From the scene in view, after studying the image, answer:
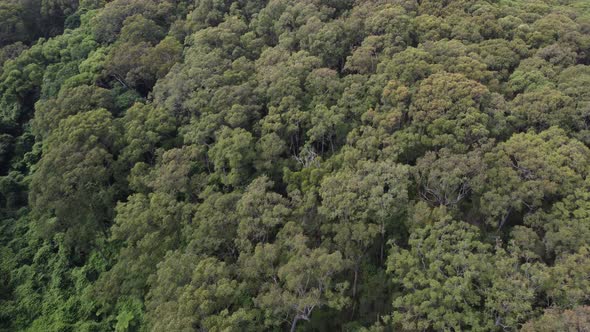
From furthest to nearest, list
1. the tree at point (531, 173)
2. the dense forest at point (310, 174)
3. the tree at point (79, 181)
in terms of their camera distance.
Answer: the tree at point (79, 181)
the tree at point (531, 173)
the dense forest at point (310, 174)

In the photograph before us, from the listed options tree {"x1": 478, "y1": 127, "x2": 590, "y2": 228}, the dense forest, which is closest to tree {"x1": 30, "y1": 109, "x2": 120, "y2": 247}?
the dense forest

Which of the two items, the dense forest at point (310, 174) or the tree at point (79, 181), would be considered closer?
the dense forest at point (310, 174)

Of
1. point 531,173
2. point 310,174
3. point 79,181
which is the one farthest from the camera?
point 79,181

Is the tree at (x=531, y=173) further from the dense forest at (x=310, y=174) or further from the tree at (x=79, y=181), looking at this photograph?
the tree at (x=79, y=181)

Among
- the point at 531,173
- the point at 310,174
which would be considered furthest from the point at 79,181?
the point at 531,173

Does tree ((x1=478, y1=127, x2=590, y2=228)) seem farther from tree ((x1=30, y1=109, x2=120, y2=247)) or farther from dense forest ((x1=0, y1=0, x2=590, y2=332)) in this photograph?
tree ((x1=30, y1=109, x2=120, y2=247))

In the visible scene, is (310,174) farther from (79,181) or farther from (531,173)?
(79,181)

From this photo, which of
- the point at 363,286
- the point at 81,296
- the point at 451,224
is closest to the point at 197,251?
the point at 363,286

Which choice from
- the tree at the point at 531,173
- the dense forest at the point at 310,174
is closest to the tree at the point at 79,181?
the dense forest at the point at 310,174

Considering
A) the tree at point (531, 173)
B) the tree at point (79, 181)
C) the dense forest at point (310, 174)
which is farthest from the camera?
the tree at point (79, 181)

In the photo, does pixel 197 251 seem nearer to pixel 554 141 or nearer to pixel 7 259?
pixel 7 259
